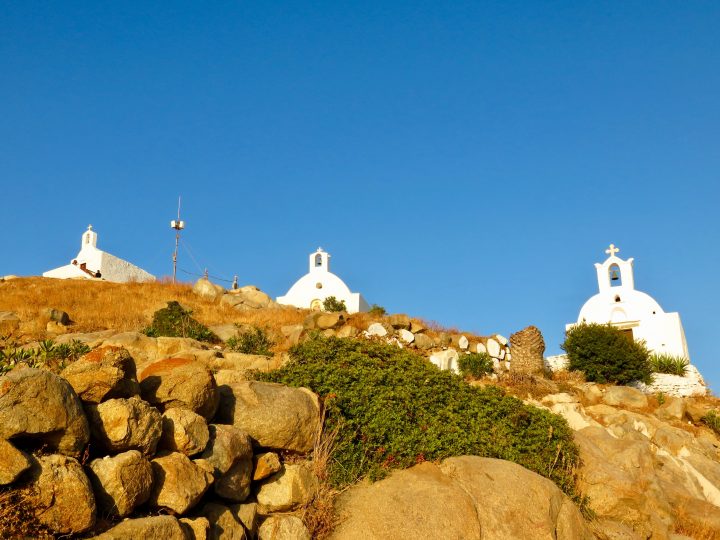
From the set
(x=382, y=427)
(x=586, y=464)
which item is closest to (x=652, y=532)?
(x=586, y=464)

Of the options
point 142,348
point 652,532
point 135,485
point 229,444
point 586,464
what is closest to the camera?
point 135,485

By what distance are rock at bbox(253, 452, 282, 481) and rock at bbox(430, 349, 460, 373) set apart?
14.0m

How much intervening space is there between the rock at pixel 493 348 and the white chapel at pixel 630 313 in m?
6.71

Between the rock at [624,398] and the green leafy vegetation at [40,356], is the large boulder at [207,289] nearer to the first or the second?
the rock at [624,398]

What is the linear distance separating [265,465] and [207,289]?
74.9 ft

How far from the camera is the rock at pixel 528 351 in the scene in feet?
73.8

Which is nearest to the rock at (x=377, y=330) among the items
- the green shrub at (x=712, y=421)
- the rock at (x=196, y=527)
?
the green shrub at (x=712, y=421)

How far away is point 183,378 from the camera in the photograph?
711 centimetres

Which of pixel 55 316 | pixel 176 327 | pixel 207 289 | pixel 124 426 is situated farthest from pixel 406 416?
pixel 207 289

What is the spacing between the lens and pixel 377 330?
23438mm

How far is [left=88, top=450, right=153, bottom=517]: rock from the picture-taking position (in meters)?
5.40

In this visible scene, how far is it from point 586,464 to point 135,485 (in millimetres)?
7643

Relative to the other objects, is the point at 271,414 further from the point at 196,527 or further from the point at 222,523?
the point at 196,527

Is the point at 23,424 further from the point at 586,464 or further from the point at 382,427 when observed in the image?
the point at 586,464
